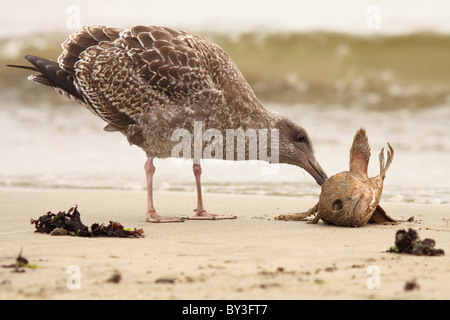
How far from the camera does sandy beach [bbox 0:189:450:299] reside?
4.54m

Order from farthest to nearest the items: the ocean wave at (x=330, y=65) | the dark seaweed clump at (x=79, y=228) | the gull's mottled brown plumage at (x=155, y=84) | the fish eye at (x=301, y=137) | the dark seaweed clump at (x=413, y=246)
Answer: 1. the ocean wave at (x=330, y=65)
2. the fish eye at (x=301, y=137)
3. the gull's mottled brown plumage at (x=155, y=84)
4. the dark seaweed clump at (x=79, y=228)
5. the dark seaweed clump at (x=413, y=246)

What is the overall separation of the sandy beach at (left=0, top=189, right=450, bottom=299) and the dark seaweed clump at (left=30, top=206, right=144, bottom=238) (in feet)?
0.43

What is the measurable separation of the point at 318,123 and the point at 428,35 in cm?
828

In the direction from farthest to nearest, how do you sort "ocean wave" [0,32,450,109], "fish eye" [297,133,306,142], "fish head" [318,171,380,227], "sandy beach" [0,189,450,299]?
"ocean wave" [0,32,450,109], "fish eye" [297,133,306,142], "fish head" [318,171,380,227], "sandy beach" [0,189,450,299]

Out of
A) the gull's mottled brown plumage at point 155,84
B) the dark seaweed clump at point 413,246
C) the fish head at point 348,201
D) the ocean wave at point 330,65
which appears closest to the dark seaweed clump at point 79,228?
the gull's mottled brown plumage at point 155,84

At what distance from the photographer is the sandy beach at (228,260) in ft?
14.9

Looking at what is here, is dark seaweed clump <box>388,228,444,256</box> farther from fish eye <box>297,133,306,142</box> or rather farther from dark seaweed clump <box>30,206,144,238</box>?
fish eye <box>297,133,306,142</box>

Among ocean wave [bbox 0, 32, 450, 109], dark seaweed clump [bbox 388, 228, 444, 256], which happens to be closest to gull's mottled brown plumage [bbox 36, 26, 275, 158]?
dark seaweed clump [bbox 388, 228, 444, 256]

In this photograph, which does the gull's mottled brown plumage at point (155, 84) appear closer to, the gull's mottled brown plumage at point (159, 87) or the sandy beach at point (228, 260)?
the gull's mottled brown plumage at point (159, 87)

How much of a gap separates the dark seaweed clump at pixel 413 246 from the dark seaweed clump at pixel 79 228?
240cm

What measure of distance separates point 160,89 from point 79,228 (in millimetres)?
2083

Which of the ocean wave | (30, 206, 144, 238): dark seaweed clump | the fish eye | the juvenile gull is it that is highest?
the ocean wave

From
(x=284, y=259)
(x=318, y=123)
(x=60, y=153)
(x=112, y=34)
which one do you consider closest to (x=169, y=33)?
(x=112, y=34)

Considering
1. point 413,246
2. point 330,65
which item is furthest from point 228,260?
point 330,65
